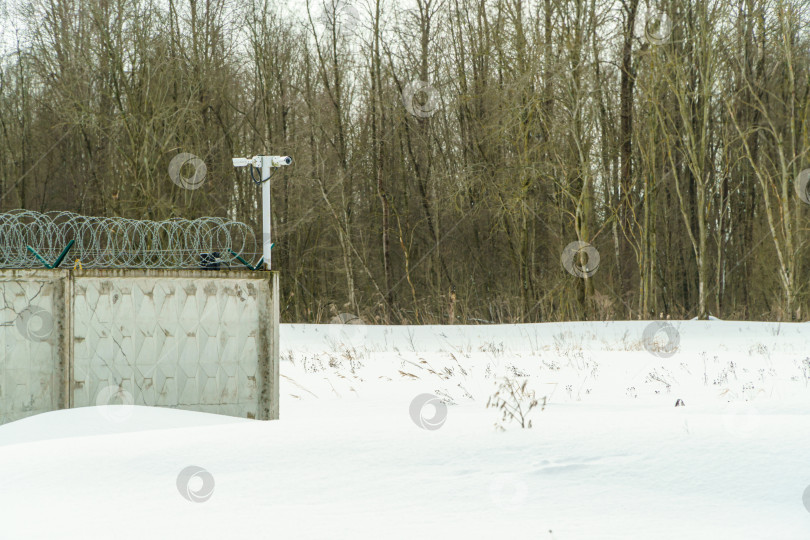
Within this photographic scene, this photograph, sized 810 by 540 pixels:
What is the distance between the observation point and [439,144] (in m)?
26.5

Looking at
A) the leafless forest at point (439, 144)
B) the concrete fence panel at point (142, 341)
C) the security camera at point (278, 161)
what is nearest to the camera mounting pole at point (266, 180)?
the security camera at point (278, 161)

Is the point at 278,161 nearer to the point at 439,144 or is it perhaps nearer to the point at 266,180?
the point at 266,180

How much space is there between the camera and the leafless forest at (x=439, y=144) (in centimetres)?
2097

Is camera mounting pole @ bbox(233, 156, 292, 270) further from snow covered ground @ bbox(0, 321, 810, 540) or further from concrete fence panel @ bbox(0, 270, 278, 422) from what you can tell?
snow covered ground @ bbox(0, 321, 810, 540)

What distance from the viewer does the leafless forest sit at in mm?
20969

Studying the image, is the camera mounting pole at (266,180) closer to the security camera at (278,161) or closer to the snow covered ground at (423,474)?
the security camera at (278,161)

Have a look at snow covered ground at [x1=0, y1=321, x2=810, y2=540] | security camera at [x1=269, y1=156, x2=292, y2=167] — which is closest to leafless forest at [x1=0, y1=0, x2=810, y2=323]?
security camera at [x1=269, y1=156, x2=292, y2=167]

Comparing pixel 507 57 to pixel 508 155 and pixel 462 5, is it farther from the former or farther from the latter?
pixel 462 5

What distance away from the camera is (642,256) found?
2064 cm

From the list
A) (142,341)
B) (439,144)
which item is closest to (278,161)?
(142,341)

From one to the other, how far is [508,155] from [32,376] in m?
17.8

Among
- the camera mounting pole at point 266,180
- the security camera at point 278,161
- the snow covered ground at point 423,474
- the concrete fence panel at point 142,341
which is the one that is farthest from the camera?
the security camera at point 278,161

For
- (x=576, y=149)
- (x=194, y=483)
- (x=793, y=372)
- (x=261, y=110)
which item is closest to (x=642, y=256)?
(x=576, y=149)

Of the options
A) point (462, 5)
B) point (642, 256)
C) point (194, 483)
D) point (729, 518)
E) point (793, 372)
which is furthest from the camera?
point (462, 5)
